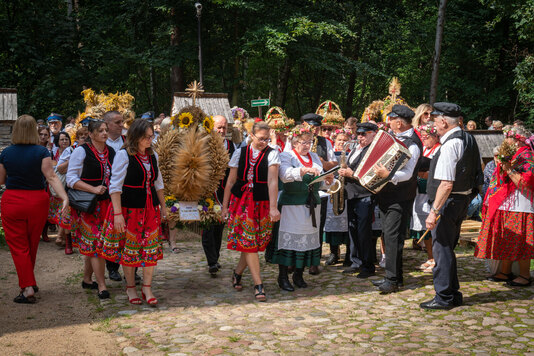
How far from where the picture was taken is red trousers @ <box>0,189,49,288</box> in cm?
584

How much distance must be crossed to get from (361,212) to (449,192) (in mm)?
1846

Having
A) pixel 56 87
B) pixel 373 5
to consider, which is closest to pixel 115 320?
pixel 56 87

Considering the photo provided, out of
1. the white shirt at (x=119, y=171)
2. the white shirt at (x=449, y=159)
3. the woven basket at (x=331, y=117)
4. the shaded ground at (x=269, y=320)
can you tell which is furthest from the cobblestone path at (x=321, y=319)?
the woven basket at (x=331, y=117)

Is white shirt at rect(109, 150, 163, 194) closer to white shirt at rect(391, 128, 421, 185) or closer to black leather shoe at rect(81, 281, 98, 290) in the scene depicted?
black leather shoe at rect(81, 281, 98, 290)

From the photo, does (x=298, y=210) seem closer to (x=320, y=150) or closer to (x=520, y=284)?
(x=320, y=150)

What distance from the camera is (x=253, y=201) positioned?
6.20 m

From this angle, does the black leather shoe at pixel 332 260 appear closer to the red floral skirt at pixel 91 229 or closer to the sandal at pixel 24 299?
the red floral skirt at pixel 91 229

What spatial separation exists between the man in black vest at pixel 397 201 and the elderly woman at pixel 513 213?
109 cm

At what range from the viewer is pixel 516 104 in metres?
22.4

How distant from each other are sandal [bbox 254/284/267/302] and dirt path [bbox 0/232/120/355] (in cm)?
172

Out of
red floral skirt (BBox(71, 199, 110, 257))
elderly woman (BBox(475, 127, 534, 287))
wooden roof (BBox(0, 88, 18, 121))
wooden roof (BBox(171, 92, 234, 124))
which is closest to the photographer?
red floral skirt (BBox(71, 199, 110, 257))

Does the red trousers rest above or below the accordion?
below

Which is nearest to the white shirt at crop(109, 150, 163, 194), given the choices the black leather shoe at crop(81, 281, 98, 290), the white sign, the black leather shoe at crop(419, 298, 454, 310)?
the white sign

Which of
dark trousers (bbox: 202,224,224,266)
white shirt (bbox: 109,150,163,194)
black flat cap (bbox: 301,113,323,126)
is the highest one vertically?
black flat cap (bbox: 301,113,323,126)
